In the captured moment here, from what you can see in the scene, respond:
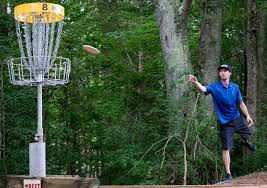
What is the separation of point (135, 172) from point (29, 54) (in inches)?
157

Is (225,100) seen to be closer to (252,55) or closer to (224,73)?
(224,73)

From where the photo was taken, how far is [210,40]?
42.5 ft

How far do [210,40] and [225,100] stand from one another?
5025mm

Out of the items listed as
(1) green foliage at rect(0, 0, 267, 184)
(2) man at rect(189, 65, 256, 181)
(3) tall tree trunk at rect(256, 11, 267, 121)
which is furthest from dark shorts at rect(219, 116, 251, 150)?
(3) tall tree trunk at rect(256, 11, 267, 121)

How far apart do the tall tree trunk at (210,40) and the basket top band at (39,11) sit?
5.56 m

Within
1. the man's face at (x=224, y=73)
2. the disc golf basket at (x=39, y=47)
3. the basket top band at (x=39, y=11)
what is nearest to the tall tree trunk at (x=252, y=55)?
the man's face at (x=224, y=73)

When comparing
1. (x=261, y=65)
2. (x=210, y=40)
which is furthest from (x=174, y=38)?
(x=261, y=65)

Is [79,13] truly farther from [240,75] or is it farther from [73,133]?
[240,75]

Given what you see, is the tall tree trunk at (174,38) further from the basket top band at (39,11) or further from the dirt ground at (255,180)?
the basket top band at (39,11)

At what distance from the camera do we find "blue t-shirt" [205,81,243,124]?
812cm

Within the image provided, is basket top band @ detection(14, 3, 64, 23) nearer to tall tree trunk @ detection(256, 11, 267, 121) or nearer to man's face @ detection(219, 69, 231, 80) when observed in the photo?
man's face @ detection(219, 69, 231, 80)

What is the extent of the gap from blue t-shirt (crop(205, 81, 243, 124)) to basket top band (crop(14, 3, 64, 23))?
98.9 inches

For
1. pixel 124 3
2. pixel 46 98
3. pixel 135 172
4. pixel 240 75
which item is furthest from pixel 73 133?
pixel 240 75

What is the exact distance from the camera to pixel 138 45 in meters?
16.0
